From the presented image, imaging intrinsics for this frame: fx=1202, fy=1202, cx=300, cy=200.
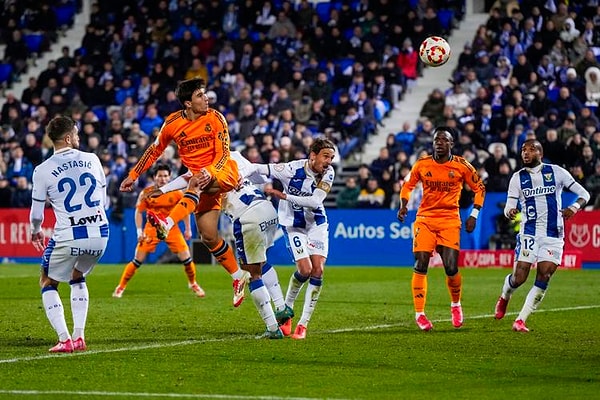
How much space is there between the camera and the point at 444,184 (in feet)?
48.6

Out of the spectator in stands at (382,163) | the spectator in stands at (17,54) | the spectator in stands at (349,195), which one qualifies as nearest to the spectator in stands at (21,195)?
the spectator in stands at (349,195)

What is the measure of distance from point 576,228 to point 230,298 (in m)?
10.4

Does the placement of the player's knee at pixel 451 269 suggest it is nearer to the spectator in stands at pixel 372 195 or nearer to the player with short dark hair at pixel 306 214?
the player with short dark hair at pixel 306 214

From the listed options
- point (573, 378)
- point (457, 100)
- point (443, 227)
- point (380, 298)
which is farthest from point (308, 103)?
point (573, 378)

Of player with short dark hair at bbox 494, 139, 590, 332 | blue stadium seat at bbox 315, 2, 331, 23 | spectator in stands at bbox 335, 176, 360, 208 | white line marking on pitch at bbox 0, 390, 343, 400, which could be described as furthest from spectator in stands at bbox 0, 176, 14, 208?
white line marking on pitch at bbox 0, 390, 343, 400

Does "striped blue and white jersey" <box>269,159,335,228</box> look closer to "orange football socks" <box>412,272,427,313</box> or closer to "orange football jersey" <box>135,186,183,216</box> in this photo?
"orange football socks" <box>412,272,427,313</box>

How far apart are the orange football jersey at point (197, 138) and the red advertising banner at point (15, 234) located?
18020 mm

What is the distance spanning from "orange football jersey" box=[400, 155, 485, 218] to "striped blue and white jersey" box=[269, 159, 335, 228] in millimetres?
1556

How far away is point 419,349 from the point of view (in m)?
12.4

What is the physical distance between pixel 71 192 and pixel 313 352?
9.43 ft

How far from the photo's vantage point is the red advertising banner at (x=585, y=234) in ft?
86.7

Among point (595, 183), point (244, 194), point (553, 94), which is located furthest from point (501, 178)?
point (244, 194)

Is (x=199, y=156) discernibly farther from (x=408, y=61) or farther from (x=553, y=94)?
(x=408, y=61)

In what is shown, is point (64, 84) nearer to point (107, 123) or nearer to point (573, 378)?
point (107, 123)
